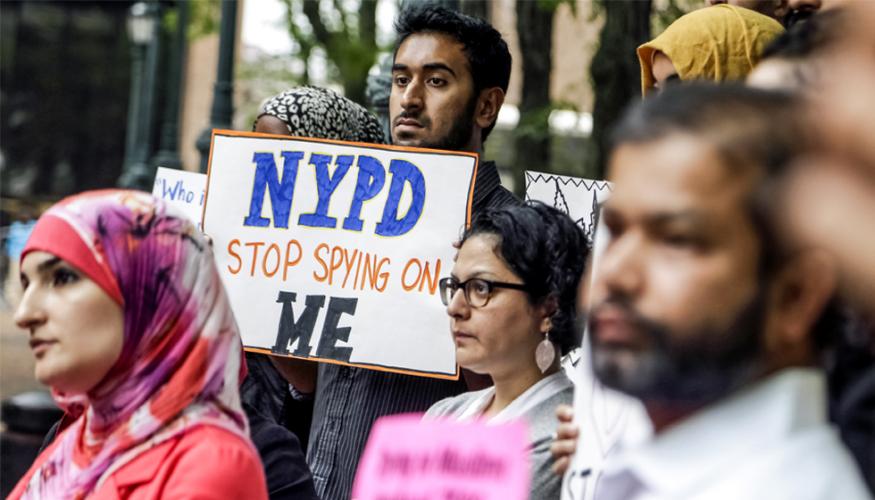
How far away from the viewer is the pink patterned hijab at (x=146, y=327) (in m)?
2.54

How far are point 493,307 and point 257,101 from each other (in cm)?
2116

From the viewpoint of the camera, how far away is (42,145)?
34.7 meters

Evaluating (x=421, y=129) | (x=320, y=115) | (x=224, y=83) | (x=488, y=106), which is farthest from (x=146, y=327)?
(x=224, y=83)

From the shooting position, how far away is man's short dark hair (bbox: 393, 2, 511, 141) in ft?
13.9

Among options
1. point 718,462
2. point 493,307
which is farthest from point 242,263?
point 718,462

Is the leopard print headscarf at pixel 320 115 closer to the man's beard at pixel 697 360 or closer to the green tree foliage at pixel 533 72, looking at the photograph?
the man's beard at pixel 697 360

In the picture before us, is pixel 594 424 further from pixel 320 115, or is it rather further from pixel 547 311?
pixel 320 115

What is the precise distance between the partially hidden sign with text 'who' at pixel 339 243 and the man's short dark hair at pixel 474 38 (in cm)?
39

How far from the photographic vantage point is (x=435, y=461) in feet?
6.19

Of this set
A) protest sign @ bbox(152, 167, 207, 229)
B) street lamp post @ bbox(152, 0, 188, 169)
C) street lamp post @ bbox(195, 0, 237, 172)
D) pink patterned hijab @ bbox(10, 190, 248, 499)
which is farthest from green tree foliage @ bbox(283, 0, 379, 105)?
pink patterned hijab @ bbox(10, 190, 248, 499)

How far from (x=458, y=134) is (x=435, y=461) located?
2.34 metres

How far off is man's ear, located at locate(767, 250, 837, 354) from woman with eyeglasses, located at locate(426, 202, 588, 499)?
157cm

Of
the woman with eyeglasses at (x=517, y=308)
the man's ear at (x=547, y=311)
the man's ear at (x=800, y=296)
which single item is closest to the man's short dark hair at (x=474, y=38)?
the woman with eyeglasses at (x=517, y=308)

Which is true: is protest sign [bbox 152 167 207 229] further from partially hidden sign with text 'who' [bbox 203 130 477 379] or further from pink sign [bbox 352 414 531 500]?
pink sign [bbox 352 414 531 500]
